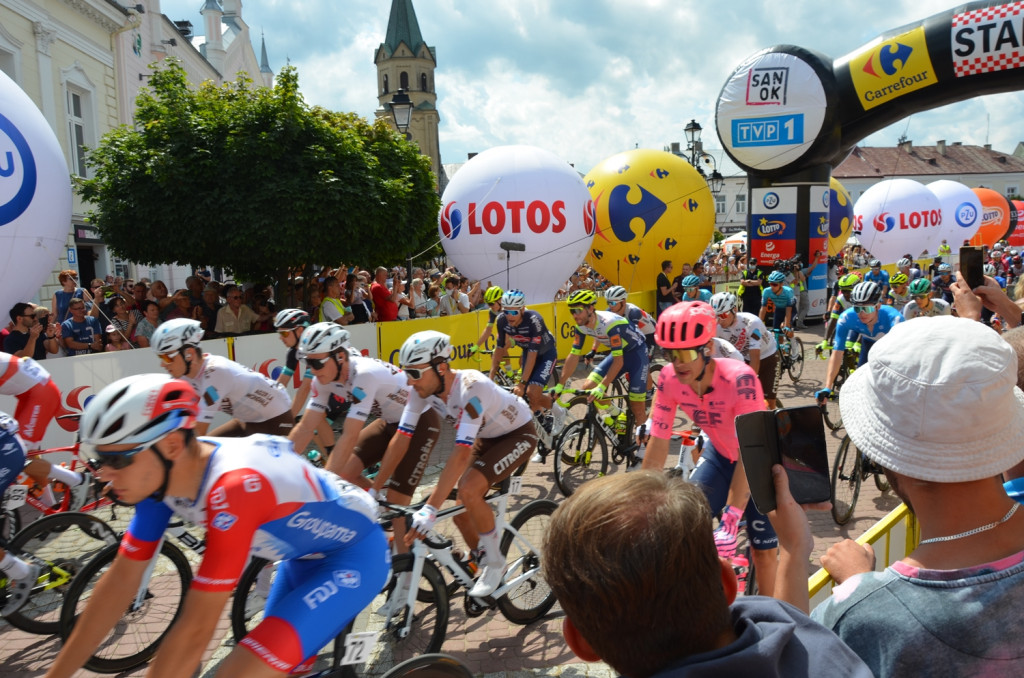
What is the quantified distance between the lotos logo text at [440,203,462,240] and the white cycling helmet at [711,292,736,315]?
304 inches

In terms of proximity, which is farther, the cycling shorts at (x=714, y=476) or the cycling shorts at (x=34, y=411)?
the cycling shorts at (x=34, y=411)

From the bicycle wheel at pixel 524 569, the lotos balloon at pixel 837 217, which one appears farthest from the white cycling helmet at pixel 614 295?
the lotos balloon at pixel 837 217

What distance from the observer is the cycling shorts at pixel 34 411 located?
18.2 feet

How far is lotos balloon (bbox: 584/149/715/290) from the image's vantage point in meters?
17.5

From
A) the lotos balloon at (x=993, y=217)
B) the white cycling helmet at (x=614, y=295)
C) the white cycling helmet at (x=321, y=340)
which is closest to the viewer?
the white cycling helmet at (x=321, y=340)

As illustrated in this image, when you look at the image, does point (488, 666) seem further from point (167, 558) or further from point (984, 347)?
point (984, 347)

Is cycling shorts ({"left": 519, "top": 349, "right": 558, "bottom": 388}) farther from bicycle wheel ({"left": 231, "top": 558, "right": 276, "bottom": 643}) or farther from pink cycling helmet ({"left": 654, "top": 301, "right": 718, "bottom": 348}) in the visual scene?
bicycle wheel ({"left": 231, "top": 558, "right": 276, "bottom": 643})

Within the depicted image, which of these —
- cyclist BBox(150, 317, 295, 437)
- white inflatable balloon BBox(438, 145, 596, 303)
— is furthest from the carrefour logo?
cyclist BBox(150, 317, 295, 437)

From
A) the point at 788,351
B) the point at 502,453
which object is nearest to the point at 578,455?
the point at 502,453

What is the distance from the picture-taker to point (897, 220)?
26.3 meters

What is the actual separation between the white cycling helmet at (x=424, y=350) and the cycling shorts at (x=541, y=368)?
12.0 ft

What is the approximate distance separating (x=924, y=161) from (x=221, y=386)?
263 feet

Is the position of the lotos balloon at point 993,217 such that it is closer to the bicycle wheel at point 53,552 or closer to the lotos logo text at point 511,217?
the lotos logo text at point 511,217

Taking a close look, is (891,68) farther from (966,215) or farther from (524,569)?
(966,215)
